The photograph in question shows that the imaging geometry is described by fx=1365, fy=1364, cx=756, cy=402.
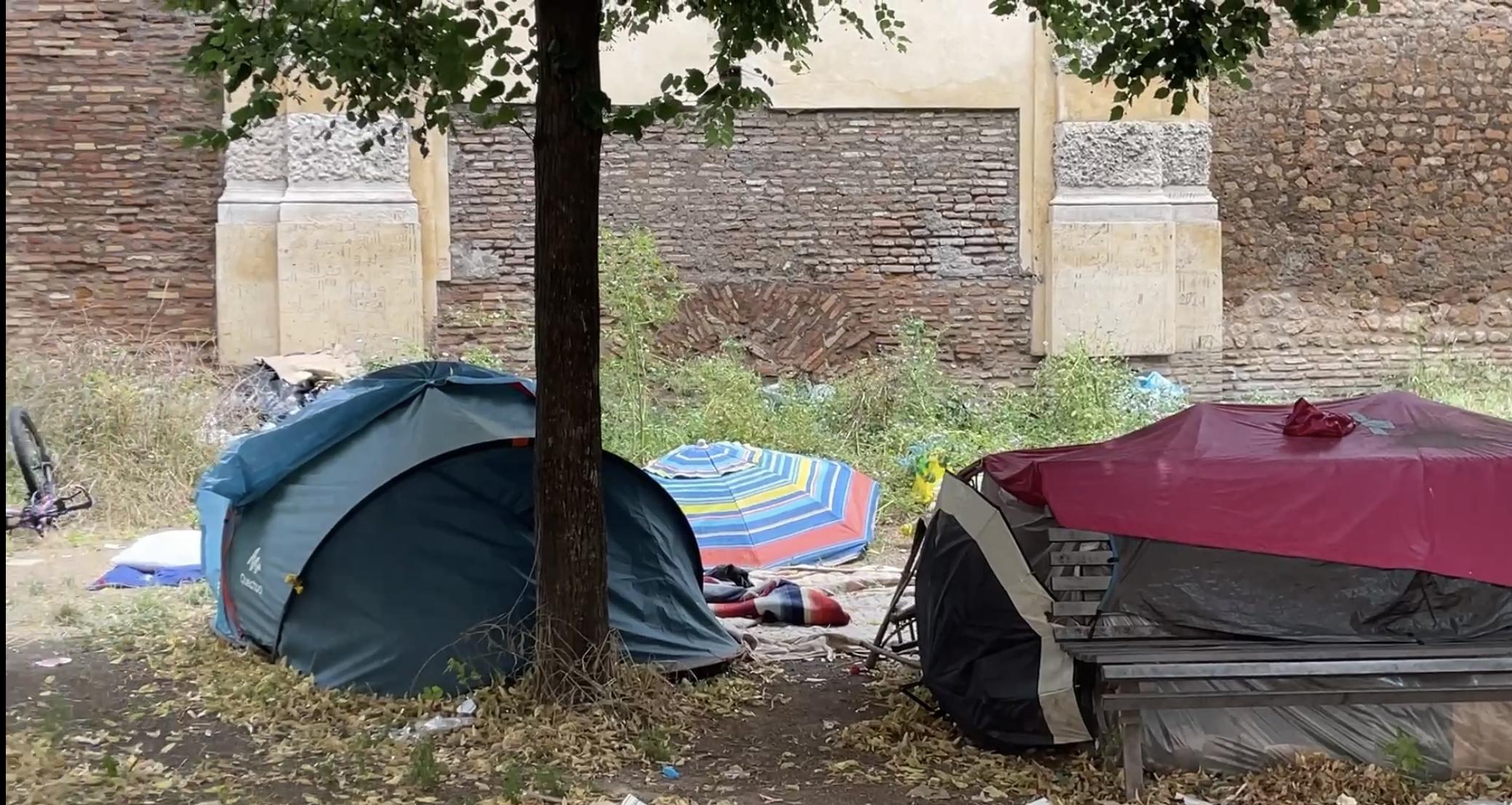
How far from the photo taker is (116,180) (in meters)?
11.5

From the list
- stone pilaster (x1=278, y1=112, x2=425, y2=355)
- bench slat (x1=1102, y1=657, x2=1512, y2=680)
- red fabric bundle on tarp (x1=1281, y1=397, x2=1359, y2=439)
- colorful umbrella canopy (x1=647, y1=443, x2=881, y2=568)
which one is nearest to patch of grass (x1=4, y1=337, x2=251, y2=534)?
stone pilaster (x1=278, y1=112, x2=425, y2=355)

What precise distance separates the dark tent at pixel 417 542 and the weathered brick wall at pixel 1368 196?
8.45 meters

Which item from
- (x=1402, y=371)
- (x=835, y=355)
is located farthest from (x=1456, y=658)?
(x=1402, y=371)

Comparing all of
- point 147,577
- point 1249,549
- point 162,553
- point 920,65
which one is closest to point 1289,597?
point 1249,549

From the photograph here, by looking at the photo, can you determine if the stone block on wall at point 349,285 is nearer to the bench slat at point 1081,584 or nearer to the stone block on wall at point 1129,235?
the stone block on wall at point 1129,235

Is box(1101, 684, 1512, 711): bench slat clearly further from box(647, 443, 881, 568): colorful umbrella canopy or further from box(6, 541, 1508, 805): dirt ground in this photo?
box(647, 443, 881, 568): colorful umbrella canopy

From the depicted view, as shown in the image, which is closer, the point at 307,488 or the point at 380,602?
the point at 380,602

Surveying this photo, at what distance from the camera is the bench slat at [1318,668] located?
14.6ft

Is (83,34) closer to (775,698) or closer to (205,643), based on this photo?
(205,643)

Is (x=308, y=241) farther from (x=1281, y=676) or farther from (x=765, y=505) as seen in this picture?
(x=1281, y=676)

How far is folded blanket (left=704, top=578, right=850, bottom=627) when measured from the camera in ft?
23.2

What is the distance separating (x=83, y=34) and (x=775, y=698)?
9026 millimetres

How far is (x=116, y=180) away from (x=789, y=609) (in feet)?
25.1

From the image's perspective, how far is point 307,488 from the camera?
6.05 m
